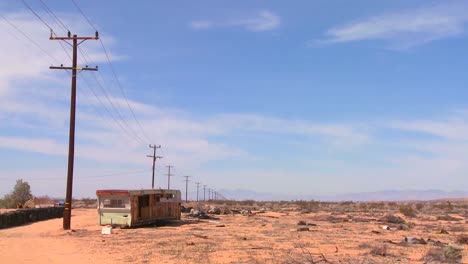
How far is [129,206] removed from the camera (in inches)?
1252

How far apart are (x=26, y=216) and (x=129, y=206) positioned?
42.5 ft

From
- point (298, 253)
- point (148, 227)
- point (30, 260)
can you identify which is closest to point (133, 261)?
point (30, 260)

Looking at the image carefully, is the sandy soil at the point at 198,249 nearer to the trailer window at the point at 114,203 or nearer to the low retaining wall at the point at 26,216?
the trailer window at the point at 114,203

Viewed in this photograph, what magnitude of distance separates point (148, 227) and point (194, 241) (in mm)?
11303

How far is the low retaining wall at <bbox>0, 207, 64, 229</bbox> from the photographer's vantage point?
34797mm

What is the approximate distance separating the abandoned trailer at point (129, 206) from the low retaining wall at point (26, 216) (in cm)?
669

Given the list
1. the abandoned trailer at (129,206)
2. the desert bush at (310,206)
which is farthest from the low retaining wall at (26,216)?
the desert bush at (310,206)

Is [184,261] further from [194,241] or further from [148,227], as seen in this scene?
[148,227]

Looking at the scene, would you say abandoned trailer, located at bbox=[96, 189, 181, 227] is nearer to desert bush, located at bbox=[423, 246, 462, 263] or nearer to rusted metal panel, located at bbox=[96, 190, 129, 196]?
rusted metal panel, located at bbox=[96, 190, 129, 196]

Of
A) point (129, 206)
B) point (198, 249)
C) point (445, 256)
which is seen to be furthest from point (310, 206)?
point (445, 256)

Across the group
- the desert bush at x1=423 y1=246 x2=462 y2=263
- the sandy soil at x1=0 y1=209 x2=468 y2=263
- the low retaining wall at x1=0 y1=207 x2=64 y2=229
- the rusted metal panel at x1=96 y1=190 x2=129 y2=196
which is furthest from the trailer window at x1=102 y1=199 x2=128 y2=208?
the desert bush at x1=423 y1=246 x2=462 y2=263

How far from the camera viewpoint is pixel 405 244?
21.6 metres

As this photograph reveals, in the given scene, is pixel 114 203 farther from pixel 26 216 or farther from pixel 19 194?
pixel 19 194

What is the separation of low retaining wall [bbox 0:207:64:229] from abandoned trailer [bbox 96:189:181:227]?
669 cm
